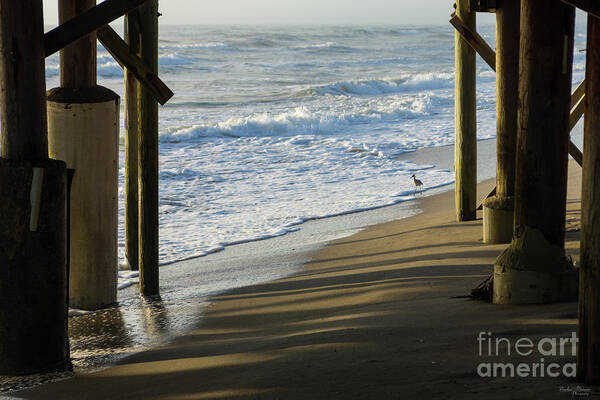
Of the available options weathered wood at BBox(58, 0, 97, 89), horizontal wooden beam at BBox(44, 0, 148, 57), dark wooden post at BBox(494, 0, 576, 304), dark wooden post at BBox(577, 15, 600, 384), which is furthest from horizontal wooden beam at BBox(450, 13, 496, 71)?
dark wooden post at BBox(577, 15, 600, 384)

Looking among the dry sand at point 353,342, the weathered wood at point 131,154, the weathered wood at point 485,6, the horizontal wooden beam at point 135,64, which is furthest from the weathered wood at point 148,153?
the weathered wood at point 485,6

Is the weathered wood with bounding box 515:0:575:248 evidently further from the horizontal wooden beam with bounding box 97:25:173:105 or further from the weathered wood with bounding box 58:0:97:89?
the weathered wood with bounding box 58:0:97:89

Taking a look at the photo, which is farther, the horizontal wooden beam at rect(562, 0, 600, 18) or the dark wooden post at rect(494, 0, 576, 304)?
the dark wooden post at rect(494, 0, 576, 304)

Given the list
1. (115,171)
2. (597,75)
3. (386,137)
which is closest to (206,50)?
(386,137)

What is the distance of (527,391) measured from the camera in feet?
8.42

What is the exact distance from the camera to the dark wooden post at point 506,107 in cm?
509

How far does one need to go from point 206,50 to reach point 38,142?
35205 millimetres

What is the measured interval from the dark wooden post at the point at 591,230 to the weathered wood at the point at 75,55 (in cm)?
300

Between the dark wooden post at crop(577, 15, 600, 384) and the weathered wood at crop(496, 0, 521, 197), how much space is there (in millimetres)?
2516

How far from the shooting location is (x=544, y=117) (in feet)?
11.6

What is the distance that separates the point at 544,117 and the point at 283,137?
11622mm

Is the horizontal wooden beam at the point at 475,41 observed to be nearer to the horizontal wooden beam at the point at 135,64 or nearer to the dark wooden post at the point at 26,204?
the horizontal wooden beam at the point at 135,64

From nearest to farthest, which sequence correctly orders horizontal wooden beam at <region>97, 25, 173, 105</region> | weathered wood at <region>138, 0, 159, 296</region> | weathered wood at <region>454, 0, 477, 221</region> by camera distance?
horizontal wooden beam at <region>97, 25, 173, 105</region> → weathered wood at <region>138, 0, 159, 296</region> → weathered wood at <region>454, 0, 477, 221</region>

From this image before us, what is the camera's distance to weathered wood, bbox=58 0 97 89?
15.1 feet
